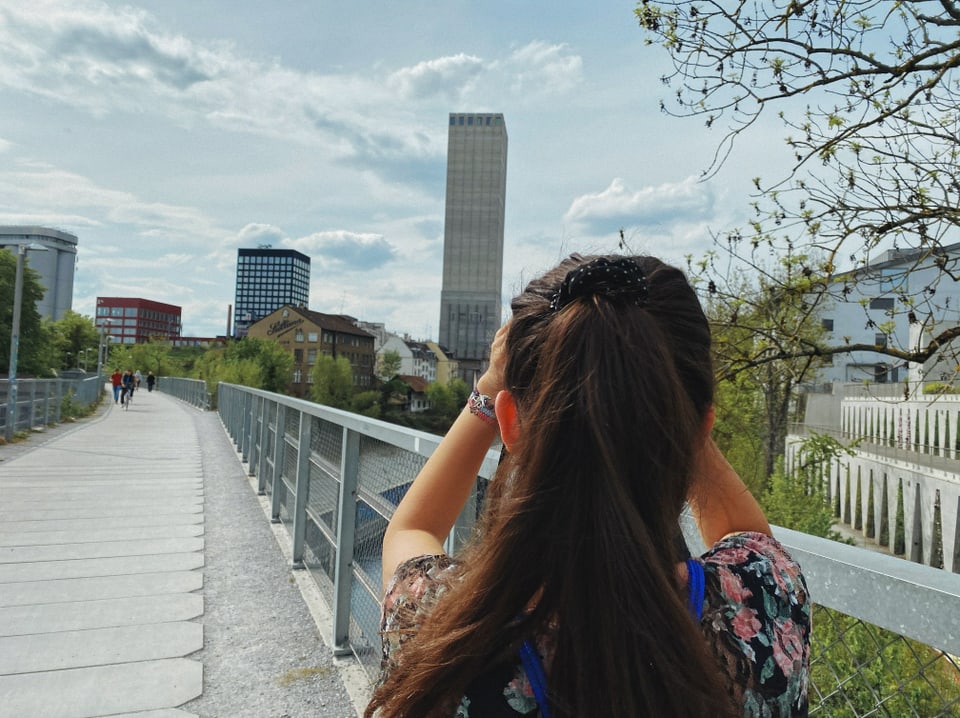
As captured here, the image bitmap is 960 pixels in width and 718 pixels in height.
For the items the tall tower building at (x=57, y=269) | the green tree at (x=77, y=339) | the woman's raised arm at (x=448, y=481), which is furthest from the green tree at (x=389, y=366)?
the woman's raised arm at (x=448, y=481)

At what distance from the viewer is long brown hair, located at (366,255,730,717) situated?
0.84m

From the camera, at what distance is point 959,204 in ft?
14.8

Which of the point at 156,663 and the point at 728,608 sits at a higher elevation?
the point at 728,608

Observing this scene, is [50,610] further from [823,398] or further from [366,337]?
[366,337]

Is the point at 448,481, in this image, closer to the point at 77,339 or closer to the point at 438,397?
the point at 77,339

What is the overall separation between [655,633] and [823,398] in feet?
138

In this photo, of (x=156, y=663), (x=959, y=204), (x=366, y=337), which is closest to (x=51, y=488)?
(x=156, y=663)

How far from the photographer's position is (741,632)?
0.90m


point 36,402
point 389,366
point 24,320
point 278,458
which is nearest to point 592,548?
point 278,458

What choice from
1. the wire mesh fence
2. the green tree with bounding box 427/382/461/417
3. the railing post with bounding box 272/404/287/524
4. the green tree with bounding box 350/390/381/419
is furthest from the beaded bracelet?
the green tree with bounding box 427/382/461/417

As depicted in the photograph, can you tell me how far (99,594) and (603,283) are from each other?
4.51 m

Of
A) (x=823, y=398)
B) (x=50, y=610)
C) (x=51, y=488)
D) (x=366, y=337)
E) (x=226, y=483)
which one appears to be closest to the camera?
(x=50, y=610)

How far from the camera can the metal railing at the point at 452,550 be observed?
→ 3.25 ft

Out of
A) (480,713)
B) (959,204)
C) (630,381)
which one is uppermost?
(959,204)
